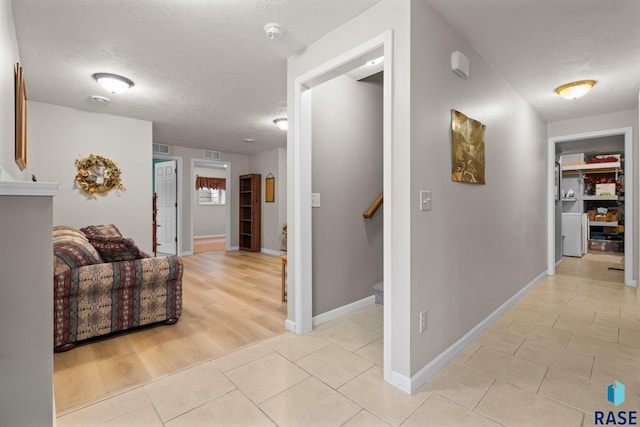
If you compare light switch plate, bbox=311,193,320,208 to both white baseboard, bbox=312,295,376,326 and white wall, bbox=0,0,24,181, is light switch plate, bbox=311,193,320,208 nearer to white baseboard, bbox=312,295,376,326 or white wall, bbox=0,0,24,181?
white baseboard, bbox=312,295,376,326

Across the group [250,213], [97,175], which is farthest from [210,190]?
[97,175]

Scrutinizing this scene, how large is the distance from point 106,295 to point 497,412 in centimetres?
274

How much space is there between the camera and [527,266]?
3.75m

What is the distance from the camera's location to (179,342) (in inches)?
95.2

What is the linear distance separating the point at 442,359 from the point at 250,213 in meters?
6.09

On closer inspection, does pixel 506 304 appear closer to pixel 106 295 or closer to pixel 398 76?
pixel 398 76

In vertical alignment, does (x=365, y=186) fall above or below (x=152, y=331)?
above

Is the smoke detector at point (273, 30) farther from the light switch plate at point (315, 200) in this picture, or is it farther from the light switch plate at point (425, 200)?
the light switch plate at point (425, 200)

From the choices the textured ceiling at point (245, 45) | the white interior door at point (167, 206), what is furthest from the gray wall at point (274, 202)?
the textured ceiling at point (245, 45)

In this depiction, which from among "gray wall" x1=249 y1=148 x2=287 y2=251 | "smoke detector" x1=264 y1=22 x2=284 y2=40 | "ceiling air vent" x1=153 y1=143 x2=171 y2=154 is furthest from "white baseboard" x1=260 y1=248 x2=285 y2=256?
"smoke detector" x1=264 y1=22 x2=284 y2=40

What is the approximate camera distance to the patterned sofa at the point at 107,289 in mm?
2250

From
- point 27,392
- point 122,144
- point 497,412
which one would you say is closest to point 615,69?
point 497,412

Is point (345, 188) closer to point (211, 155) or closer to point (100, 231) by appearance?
point (100, 231)

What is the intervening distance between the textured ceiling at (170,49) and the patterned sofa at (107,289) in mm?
1574
